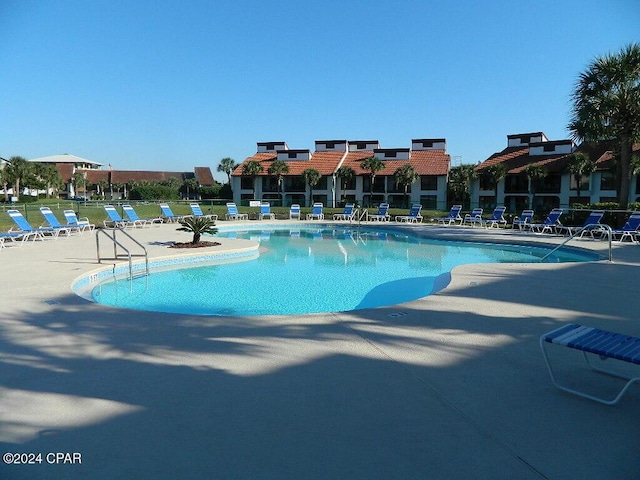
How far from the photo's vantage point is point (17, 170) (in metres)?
46.3

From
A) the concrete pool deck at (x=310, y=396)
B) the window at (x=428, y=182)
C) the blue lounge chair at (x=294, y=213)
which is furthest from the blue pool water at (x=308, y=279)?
the window at (x=428, y=182)

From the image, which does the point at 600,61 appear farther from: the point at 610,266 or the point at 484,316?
the point at 484,316

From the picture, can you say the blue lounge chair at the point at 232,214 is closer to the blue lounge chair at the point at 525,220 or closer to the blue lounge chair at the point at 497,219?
the blue lounge chair at the point at 497,219

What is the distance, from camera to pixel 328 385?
3594 mm

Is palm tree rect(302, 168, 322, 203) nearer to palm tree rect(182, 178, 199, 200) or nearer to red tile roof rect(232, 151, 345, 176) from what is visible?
red tile roof rect(232, 151, 345, 176)

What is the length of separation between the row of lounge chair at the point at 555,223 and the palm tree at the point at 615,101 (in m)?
1.87

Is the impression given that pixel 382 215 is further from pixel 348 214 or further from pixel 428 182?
pixel 428 182

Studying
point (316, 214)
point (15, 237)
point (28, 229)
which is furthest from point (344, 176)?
point (15, 237)

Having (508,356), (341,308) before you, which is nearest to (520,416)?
(508,356)

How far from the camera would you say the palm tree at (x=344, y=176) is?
37.8m

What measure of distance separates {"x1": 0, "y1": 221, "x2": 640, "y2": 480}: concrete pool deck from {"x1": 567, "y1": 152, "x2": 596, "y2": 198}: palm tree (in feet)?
90.5

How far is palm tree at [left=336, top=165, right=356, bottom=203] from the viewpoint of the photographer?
37.8m

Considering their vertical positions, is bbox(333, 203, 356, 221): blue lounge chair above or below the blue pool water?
above

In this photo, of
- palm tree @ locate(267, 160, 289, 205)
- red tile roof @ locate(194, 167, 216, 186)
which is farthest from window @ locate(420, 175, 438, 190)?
red tile roof @ locate(194, 167, 216, 186)
